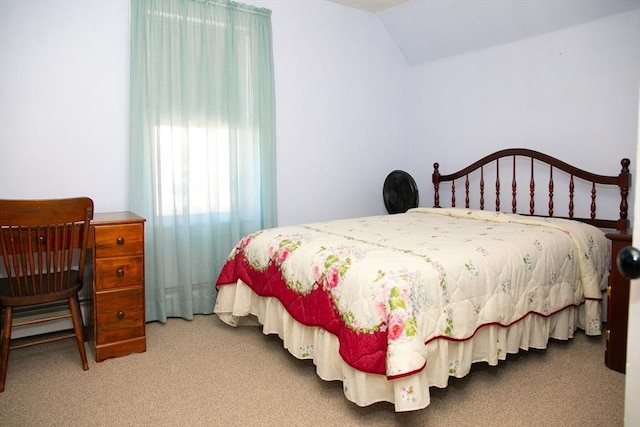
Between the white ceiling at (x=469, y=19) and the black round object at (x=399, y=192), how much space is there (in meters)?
1.17

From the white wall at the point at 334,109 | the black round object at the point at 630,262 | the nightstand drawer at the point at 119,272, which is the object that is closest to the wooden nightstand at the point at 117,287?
the nightstand drawer at the point at 119,272

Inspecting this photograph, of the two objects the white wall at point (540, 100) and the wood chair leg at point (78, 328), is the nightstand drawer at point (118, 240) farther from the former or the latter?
the white wall at point (540, 100)

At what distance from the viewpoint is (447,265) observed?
6.40 ft

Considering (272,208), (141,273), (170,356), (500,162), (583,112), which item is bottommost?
(170,356)

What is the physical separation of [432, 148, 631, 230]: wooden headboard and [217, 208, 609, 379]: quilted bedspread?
13.8 inches

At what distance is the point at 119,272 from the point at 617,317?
264cm

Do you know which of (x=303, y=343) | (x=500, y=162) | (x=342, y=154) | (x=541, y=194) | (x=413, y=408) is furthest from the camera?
(x=342, y=154)

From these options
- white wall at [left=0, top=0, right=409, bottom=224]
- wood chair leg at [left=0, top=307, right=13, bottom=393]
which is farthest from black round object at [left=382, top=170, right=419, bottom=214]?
wood chair leg at [left=0, top=307, right=13, bottom=393]

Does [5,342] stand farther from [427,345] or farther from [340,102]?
[340,102]

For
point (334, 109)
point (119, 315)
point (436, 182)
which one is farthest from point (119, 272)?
point (436, 182)

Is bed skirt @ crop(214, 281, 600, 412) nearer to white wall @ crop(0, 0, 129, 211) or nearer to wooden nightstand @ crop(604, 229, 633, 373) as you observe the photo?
wooden nightstand @ crop(604, 229, 633, 373)

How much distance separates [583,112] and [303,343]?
8.33 ft

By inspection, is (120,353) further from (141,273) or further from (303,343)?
(303,343)

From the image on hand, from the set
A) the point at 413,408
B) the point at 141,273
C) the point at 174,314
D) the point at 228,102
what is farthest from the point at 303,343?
the point at 228,102
